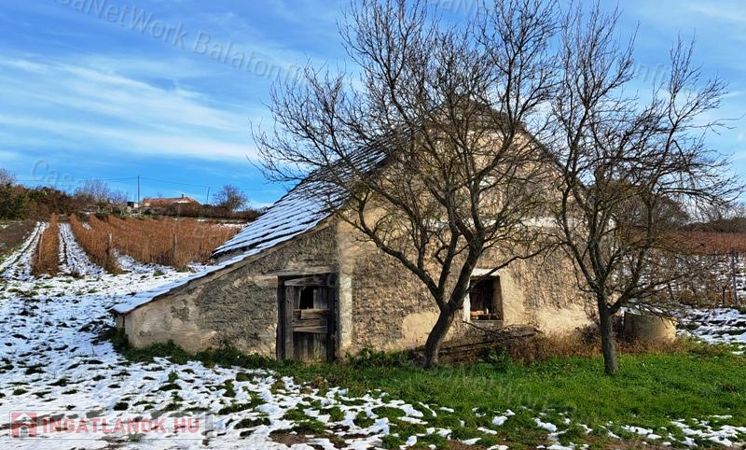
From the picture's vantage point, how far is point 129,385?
722 cm

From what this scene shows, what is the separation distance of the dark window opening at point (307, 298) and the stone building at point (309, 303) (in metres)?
0.02

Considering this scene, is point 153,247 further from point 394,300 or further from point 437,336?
point 437,336

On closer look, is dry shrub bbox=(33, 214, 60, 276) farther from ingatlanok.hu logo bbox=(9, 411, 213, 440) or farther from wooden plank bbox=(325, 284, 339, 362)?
ingatlanok.hu logo bbox=(9, 411, 213, 440)

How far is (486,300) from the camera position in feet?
38.7

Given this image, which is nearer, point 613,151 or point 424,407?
point 424,407

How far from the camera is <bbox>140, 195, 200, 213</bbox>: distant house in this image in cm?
4978

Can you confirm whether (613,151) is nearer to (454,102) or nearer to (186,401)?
(454,102)

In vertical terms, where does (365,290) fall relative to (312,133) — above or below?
below

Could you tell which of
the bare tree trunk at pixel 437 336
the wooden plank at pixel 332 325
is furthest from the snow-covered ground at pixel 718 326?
the wooden plank at pixel 332 325

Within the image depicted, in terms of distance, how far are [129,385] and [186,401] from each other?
108 cm

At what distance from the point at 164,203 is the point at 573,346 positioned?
182 feet

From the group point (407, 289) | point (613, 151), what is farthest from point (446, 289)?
point (613, 151)

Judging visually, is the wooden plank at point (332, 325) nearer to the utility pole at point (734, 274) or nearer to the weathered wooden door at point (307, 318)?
the weathered wooden door at point (307, 318)

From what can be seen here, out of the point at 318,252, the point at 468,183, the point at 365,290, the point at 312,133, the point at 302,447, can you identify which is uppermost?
the point at 312,133
